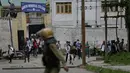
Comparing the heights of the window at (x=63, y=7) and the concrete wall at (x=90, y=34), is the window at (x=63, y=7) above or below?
above

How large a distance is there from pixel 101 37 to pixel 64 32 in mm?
4223

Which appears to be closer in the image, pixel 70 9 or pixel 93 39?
pixel 93 39

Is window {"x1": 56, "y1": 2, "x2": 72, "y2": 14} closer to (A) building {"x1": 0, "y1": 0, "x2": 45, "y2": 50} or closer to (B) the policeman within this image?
(A) building {"x1": 0, "y1": 0, "x2": 45, "y2": 50}

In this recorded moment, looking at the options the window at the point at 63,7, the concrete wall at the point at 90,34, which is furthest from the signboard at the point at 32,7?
the window at the point at 63,7

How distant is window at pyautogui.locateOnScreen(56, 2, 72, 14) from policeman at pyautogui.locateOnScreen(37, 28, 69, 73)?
5327 centimetres

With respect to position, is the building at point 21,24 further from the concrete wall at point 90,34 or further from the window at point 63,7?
the concrete wall at point 90,34

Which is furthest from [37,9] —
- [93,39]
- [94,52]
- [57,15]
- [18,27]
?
[57,15]

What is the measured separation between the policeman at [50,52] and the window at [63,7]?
175ft

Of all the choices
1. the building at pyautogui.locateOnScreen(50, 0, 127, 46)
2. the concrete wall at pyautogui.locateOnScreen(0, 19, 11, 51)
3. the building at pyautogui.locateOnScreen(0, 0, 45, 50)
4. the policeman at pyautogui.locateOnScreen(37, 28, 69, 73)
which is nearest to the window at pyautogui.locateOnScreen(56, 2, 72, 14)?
the building at pyautogui.locateOnScreen(50, 0, 127, 46)

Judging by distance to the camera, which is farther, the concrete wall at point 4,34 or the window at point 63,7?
the window at point 63,7

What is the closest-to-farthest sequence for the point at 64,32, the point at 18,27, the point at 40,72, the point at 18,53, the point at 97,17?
1. the point at 40,72
2. the point at 18,53
3. the point at 18,27
4. the point at 64,32
5. the point at 97,17

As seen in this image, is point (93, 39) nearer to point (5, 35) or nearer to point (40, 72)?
point (5, 35)

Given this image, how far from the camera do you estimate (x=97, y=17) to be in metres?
62.2

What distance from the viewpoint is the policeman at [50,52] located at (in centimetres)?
1059
